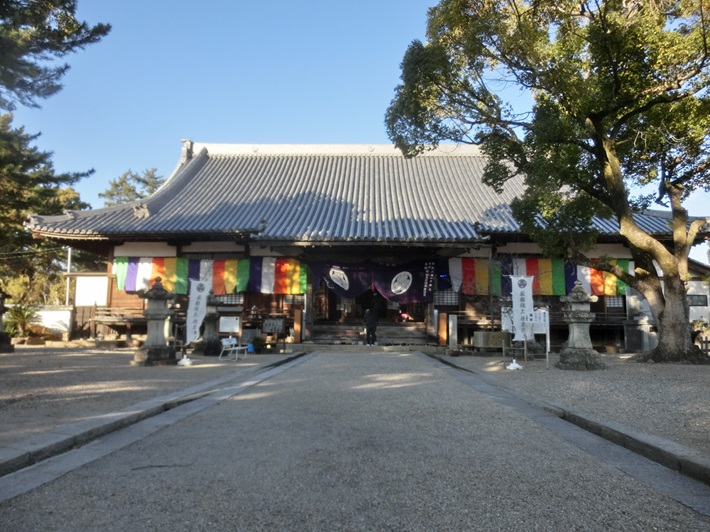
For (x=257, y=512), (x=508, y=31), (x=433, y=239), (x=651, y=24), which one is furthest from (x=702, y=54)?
(x=257, y=512)

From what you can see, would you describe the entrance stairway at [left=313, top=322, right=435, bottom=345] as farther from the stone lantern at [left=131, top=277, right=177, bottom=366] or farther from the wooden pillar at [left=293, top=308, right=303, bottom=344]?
the stone lantern at [left=131, top=277, right=177, bottom=366]

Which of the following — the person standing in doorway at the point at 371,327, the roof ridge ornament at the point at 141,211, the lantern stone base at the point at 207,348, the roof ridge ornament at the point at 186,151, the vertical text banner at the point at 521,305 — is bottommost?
the lantern stone base at the point at 207,348

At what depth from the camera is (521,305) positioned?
10.5 m

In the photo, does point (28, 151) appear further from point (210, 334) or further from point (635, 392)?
point (635, 392)

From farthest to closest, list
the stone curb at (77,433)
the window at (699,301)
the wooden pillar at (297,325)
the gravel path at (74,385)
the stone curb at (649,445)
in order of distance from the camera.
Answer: the window at (699,301), the wooden pillar at (297,325), the gravel path at (74,385), the stone curb at (77,433), the stone curb at (649,445)

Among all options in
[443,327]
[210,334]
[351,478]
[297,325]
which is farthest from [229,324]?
[351,478]

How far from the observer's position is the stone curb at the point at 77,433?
3.58 meters

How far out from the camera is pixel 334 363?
1153 centimetres

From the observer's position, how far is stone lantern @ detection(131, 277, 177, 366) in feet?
35.4

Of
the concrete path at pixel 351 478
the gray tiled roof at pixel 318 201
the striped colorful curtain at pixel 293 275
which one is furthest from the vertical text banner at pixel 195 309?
the concrete path at pixel 351 478

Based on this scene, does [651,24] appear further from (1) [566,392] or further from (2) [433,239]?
(2) [433,239]

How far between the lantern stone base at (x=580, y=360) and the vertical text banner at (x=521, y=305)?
93cm

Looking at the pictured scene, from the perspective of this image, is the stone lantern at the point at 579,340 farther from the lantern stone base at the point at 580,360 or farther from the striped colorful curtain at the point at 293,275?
the striped colorful curtain at the point at 293,275

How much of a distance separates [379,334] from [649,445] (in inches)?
553
